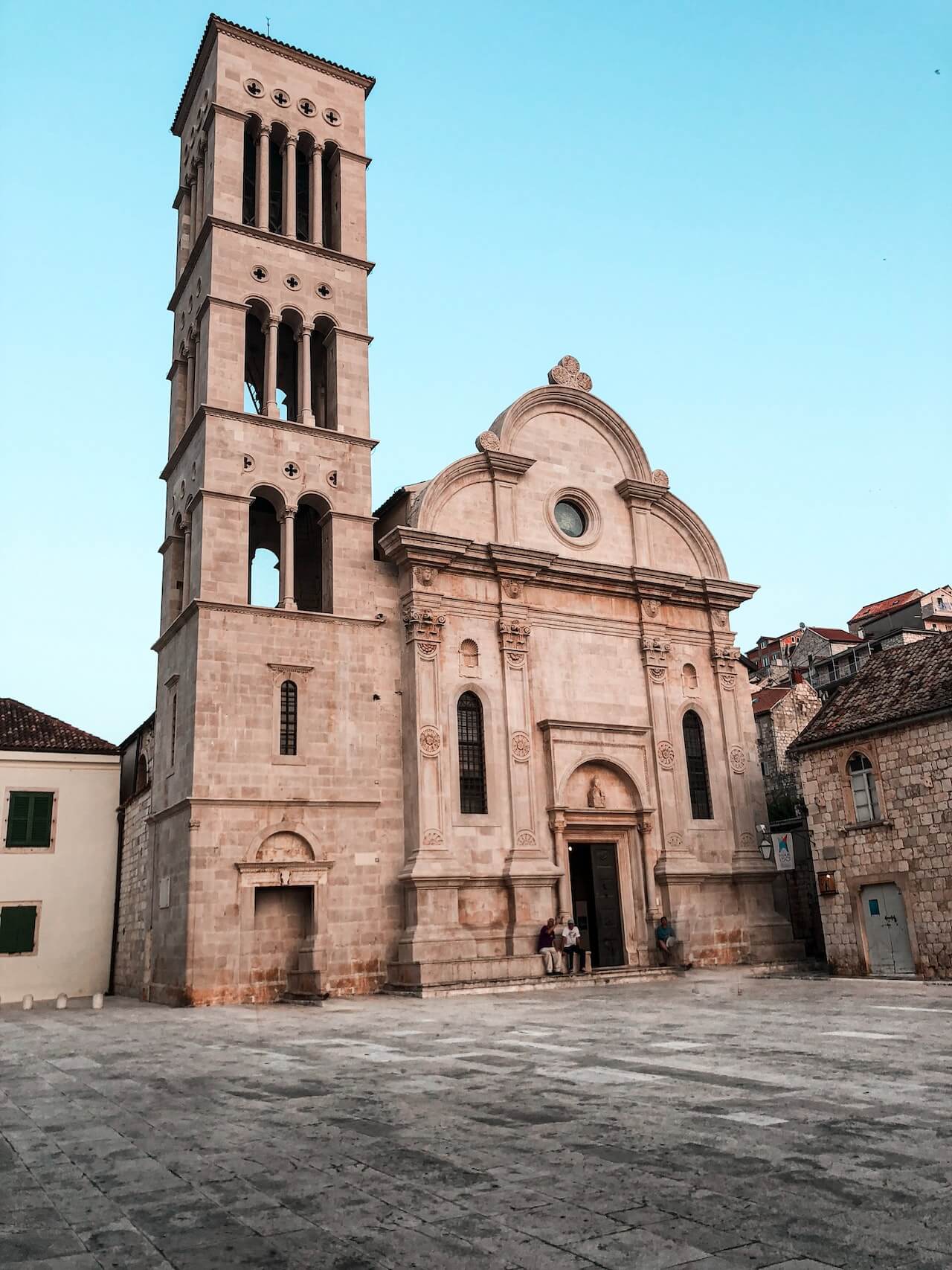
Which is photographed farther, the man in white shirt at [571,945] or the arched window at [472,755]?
the arched window at [472,755]

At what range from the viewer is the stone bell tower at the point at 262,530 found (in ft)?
76.1

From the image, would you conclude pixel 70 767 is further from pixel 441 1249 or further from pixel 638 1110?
pixel 441 1249

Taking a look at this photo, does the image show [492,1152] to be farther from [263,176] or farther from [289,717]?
[263,176]

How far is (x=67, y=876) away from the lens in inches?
1205

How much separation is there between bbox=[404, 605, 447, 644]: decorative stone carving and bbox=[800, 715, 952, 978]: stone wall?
10523 millimetres

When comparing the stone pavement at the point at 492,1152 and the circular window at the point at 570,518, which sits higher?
the circular window at the point at 570,518

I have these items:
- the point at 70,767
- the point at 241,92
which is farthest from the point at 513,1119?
the point at 241,92

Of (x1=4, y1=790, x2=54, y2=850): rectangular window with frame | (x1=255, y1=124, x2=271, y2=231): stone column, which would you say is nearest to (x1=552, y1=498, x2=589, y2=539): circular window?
(x1=255, y1=124, x2=271, y2=231): stone column

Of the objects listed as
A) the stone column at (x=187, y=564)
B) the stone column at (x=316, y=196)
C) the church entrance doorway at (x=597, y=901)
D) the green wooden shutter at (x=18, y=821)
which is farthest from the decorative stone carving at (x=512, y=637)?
the green wooden shutter at (x=18, y=821)

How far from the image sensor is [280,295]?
2836cm

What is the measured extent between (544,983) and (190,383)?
19827 mm

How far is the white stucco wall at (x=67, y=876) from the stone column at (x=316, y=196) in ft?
57.8

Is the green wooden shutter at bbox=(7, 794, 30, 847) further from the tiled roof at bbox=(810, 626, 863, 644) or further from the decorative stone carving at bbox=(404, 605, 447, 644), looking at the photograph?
the tiled roof at bbox=(810, 626, 863, 644)

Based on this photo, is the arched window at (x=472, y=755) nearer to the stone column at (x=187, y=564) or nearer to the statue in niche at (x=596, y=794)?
the statue in niche at (x=596, y=794)
